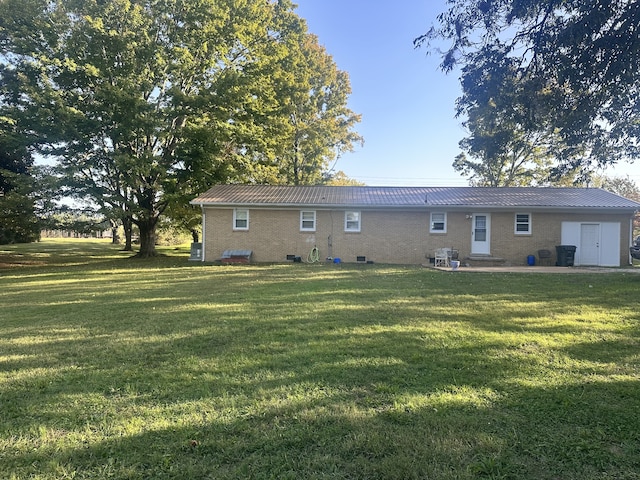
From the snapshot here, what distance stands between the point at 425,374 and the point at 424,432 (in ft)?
3.90

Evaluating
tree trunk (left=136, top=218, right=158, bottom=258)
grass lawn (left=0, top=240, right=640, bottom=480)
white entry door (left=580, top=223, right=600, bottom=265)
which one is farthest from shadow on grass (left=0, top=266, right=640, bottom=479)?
tree trunk (left=136, top=218, right=158, bottom=258)

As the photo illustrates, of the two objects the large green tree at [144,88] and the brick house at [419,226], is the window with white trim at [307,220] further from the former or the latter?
the large green tree at [144,88]

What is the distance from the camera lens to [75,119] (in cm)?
1803

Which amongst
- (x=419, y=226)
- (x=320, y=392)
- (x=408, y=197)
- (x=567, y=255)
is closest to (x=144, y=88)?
(x=408, y=197)

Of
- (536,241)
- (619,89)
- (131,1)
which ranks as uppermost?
(131,1)

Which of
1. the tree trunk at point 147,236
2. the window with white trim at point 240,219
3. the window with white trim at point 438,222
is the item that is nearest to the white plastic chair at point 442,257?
the window with white trim at point 438,222

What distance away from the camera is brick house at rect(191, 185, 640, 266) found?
56.8ft

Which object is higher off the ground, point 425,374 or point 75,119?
point 75,119

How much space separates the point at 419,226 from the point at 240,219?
8.38 m

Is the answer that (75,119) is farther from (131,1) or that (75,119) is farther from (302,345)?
(302,345)

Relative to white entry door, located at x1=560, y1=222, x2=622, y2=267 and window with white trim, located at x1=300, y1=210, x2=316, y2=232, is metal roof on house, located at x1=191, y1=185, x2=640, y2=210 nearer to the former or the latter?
window with white trim, located at x1=300, y1=210, x2=316, y2=232

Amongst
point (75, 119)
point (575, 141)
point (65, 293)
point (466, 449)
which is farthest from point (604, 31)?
point (75, 119)

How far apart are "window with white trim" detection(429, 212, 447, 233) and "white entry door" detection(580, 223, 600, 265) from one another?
5.95 metres

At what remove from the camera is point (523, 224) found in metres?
17.6
